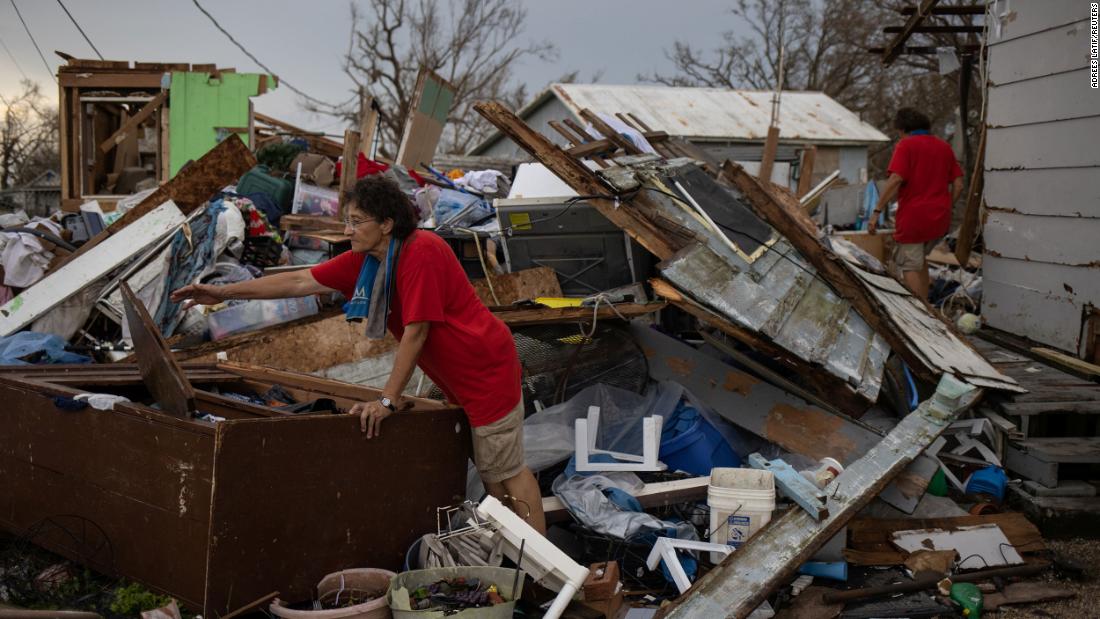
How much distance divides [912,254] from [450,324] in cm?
539

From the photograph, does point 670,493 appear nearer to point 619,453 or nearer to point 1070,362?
point 619,453

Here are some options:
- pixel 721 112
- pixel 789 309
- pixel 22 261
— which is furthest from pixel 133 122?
pixel 721 112

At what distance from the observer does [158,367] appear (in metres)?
3.59

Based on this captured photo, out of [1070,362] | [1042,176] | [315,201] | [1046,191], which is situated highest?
[1042,176]

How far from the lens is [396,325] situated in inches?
151

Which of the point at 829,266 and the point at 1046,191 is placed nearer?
the point at 829,266

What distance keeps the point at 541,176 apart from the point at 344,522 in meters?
4.00

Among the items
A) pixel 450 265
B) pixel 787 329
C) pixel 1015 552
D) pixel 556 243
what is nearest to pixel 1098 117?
pixel 787 329

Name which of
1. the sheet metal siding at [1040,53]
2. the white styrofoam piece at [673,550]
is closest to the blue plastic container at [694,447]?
the white styrofoam piece at [673,550]

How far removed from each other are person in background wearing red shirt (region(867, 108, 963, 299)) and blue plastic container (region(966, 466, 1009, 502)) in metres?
2.46

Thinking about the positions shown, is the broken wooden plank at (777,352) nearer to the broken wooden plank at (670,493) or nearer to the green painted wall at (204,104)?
the broken wooden plank at (670,493)

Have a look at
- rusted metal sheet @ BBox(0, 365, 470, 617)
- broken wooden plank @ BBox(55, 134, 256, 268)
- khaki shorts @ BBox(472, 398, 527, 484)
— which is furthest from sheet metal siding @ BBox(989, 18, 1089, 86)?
broken wooden plank @ BBox(55, 134, 256, 268)

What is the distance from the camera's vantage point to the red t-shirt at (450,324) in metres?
3.49

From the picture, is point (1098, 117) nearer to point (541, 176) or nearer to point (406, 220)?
point (541, 176)
